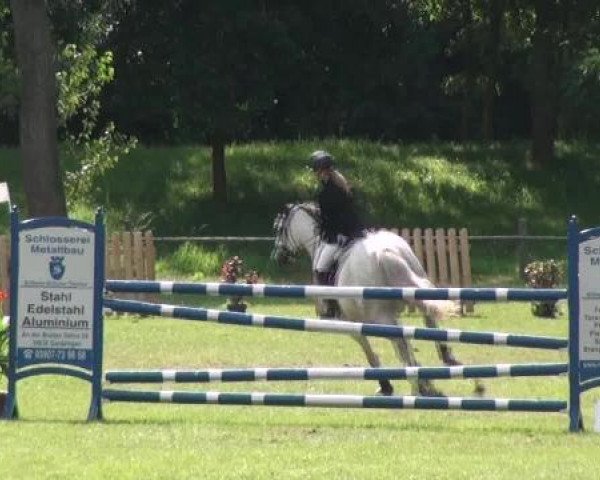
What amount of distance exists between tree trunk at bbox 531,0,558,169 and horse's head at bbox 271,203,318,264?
27.4 m

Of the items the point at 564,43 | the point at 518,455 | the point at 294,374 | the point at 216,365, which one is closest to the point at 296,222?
the point at 216,365

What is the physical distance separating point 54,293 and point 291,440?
2.31m

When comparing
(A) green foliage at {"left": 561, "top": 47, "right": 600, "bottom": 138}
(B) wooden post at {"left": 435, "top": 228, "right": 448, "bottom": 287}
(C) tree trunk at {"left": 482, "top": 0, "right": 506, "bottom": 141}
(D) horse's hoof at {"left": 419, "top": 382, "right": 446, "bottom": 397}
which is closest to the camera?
(D) horse's hoof at {"left": 419, "top": 382, "right": 446, "bottom": 397}

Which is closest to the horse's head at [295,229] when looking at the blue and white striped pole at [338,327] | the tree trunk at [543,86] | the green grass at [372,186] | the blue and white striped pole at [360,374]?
the blue and white striped pole at [338,327]

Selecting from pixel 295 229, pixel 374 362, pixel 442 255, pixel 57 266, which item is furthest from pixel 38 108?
pixel 57 266

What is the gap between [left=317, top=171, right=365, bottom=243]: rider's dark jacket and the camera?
15594mm

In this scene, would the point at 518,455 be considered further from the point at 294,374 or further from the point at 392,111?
the point at 392,111

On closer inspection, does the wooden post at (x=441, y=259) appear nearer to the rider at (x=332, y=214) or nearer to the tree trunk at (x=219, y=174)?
the rider at (x=332, y=214)

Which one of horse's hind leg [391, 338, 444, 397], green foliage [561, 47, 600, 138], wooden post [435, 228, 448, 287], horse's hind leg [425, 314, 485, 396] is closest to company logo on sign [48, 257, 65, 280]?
horse's hind leg [391, 338, 444, 397]

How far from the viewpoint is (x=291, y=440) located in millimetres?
11742

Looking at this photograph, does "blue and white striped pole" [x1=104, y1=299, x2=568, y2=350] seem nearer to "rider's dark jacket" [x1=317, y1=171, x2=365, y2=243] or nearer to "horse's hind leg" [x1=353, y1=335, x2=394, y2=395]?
"horse's hind leg" [x1=353, y1=335, x2=394, y2=395]

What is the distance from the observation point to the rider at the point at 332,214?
51.2ft

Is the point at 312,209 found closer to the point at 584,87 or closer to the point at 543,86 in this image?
the point at 543,86

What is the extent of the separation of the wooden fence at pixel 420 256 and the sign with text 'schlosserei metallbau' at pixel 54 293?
15.0m
